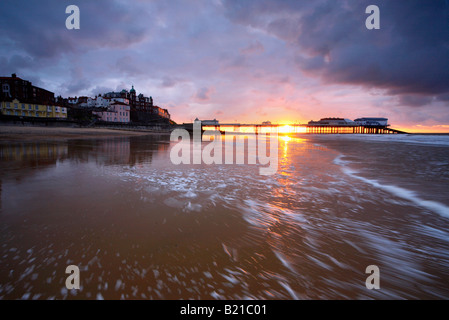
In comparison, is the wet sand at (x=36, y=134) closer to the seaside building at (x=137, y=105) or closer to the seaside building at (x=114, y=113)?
the seaside building at (x=114, y=113)

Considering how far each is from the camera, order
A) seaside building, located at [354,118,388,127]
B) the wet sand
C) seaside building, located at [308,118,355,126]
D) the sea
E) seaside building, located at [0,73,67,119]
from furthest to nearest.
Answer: seaside building, located at [308,118,355,126] < seaside building, located at [354,118,388,127] < seaside building, located at [0,73,67,119] < the wet sand < the sea

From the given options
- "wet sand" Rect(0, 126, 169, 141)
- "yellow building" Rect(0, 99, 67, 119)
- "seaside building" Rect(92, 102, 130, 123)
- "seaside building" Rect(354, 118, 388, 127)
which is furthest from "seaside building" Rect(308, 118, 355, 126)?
"wet sand" Rect(0, 126, 169, 141)

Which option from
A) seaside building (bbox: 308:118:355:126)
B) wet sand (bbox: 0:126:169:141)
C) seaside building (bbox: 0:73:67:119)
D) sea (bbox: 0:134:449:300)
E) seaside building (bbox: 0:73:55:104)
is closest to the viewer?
sea (bbox: 0:134:449:300)

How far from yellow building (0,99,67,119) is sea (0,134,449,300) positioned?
2956 inches

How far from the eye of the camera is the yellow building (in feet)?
176

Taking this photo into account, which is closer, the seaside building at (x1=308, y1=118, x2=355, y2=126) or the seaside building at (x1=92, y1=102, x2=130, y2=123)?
the seaside building at (x1=92, y1=102, x2=130, y2=123)

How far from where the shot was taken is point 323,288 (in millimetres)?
1976

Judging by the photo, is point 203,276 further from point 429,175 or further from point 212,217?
point 429,175

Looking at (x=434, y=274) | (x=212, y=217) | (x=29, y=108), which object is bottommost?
(x=434, y=274)

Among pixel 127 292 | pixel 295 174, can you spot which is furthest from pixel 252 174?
pixel 127 292

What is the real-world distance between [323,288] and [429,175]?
8739 millimetres

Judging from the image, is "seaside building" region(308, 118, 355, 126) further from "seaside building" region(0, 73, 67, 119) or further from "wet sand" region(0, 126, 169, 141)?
"seaside building" region(0, 73, 67, 119)

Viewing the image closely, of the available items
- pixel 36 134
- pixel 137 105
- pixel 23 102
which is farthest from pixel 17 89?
pixel 36 134

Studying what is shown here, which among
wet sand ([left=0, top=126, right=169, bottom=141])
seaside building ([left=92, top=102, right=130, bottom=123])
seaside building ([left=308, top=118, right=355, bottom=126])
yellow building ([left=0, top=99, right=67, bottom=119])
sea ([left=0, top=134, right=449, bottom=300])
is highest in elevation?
seaside building ([left=308, top=118, right=355, bottom=126])
